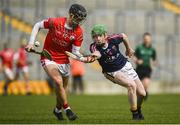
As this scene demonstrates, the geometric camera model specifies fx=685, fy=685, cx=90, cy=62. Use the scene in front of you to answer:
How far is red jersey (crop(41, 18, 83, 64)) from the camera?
13477 millimetres

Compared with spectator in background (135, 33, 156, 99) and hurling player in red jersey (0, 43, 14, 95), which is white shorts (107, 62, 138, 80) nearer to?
spectator in background (135, 33, 156, 99)

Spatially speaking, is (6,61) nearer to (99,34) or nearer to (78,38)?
(78,38)

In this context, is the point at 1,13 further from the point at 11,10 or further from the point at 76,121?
the point at 76,121

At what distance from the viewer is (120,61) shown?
45.2ft

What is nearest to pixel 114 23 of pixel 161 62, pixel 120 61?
pixel 161 62

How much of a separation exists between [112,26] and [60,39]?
2220cm

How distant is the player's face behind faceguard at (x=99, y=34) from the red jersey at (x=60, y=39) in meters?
0.39

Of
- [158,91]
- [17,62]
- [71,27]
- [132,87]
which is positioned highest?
[71,27]

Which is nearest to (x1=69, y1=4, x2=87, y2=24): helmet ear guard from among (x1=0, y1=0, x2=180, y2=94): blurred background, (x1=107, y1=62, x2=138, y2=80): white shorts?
(x1=107, y1=62, x2=138, y2=80): white shorts

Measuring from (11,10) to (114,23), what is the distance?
5.36 metres

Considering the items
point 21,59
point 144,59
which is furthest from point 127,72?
point 21,59

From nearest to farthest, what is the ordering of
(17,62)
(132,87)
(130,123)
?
(130,123) → (132,87) → (17,62)

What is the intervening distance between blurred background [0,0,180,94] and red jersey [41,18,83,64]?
19.1m

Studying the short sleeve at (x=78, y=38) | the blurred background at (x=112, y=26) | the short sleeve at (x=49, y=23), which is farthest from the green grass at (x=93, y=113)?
the blurred background at (x=112, y=26)
